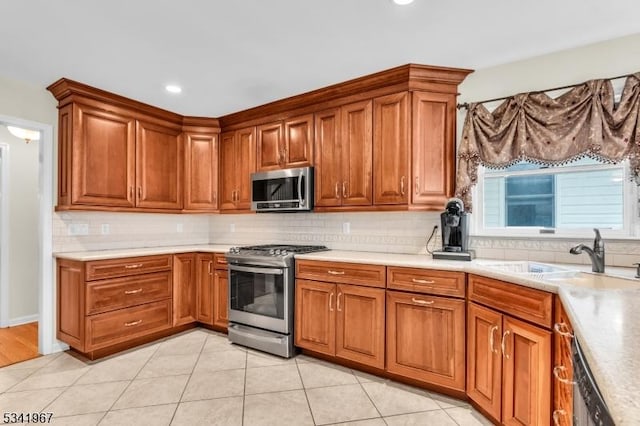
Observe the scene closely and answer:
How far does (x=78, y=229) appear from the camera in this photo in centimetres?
321

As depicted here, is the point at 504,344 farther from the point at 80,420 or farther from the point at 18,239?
the point at 18,239

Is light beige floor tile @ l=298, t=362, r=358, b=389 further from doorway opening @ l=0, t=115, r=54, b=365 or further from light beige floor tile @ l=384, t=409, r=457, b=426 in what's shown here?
doorway opening @ l=0, t=115, r=54, b=365

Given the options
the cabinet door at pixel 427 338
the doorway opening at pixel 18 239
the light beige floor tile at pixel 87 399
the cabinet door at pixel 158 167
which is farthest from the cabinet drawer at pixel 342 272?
the doorway opening at pixel 18 239

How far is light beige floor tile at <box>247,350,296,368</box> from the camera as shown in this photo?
278 centimetres

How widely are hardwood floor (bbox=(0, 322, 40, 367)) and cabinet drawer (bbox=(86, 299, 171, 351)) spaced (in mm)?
662

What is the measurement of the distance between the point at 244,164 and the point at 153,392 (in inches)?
91.8

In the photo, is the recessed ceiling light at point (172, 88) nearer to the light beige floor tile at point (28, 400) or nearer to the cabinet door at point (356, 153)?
the cabinet door at point (356, 153)

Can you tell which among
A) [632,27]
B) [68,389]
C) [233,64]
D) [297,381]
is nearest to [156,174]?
[233,64]

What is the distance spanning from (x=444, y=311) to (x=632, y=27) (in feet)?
7.25

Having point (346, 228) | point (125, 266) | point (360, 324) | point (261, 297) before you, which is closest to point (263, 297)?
point (261, 297)

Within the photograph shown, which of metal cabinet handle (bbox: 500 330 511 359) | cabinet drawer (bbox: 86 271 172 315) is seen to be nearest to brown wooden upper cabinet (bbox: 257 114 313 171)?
cabinet drawer (bbox: 86 271 172 315)

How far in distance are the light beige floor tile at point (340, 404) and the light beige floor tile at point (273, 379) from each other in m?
0.19

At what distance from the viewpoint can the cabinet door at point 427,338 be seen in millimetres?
2193

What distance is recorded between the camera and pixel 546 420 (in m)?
1.57
